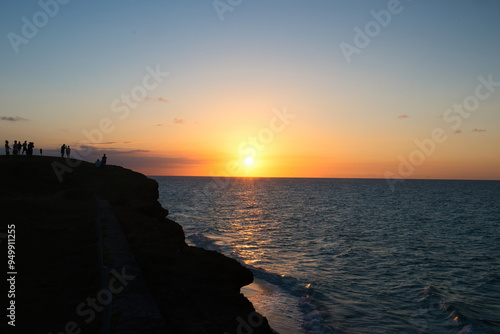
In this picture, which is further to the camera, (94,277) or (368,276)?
(368,276)

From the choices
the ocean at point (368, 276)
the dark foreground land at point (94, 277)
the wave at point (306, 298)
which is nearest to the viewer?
the dark foreground land at point (94, 277)

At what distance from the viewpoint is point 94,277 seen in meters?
13.8

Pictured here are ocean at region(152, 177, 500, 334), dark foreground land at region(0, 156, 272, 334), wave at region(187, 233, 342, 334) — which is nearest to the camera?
dark foreground land at region(0, 156, 272, 334)

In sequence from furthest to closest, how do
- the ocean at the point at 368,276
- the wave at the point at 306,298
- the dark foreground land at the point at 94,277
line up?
the ocean at the point at 368,276 < the wave at the point at 306,298 < the dark foreground land at the point at 94,277

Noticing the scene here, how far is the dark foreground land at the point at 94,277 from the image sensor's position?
10906 millimetres

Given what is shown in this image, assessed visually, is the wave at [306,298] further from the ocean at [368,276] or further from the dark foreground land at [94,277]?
the dark foreground land at [94,277]

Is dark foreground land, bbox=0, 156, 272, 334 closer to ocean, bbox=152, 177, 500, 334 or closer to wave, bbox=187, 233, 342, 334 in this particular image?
wave, bbox=187, 233, 342, 334

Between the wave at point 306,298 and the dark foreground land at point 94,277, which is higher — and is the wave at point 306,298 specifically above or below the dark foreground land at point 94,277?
below

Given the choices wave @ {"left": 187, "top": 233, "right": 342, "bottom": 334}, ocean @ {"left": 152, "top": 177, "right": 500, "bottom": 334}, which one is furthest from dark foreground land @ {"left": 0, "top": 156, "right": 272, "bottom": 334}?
ocean @ {"left": 152, "top": 177, "right": 500, "bottom": 334}

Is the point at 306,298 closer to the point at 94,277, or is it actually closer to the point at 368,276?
the point at 368,276

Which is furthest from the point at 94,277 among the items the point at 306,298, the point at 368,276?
the point at 368,276

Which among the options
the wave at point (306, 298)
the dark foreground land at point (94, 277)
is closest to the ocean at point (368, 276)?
the wave at point (306, 298)

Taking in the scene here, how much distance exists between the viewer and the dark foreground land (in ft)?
35.8

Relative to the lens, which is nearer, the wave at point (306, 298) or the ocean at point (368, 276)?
the wave at point (306, 298)
